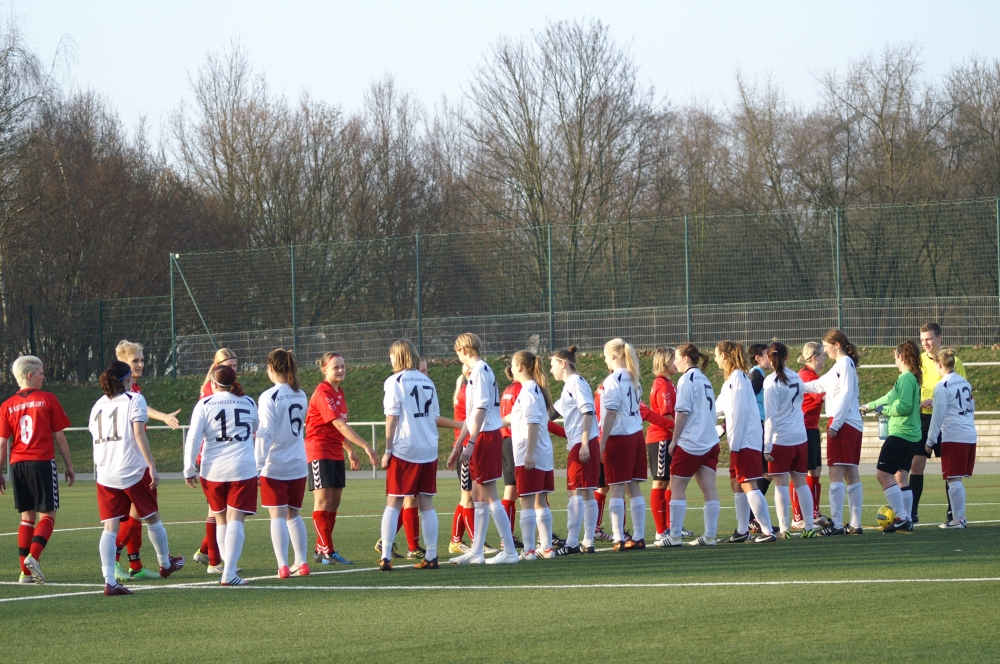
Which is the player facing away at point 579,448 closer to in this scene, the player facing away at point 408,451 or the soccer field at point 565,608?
the soccer field at point 565,608

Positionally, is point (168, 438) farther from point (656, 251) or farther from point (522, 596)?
point (522, 596)

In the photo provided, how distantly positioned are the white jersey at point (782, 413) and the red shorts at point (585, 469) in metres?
1.77

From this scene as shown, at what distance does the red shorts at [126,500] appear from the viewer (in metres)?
8.51

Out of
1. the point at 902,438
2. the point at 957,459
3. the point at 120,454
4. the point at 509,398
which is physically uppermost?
the point at 509,398

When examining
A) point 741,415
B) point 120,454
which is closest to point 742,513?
point 741,415

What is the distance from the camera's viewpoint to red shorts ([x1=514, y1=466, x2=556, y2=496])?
32.1 ft

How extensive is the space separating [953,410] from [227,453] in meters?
7.32

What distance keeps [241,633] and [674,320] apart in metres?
22.2

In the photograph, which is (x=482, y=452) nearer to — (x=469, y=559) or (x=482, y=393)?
(x=482, y=393)

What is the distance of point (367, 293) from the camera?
31125 millimetres

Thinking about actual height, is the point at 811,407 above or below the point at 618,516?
above

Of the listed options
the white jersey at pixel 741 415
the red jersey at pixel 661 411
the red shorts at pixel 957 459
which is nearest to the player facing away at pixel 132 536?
the red jersey at pixel 661 411

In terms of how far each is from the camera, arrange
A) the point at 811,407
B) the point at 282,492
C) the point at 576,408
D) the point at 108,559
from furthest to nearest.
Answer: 1. the point at 811,407
2. the point at 576,408
3. the point at 282,492
4. the point at 108,559

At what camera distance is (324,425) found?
33.9 ft
